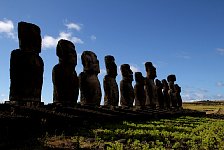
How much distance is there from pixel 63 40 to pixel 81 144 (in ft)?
31.1

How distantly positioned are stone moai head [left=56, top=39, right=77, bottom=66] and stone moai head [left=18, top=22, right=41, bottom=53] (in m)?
2.31

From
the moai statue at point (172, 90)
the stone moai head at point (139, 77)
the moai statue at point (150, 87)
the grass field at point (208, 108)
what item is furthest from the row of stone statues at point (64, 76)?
the grass field at point (208, 108)

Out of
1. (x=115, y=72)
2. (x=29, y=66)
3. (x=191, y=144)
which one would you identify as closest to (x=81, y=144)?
(x=191, y=144)

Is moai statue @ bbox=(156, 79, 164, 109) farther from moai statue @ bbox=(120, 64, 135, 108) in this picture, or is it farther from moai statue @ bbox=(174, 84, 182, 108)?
moai statue @ bbox=(120, 64, 135, 108)

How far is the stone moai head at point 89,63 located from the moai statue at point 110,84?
236 centimetres

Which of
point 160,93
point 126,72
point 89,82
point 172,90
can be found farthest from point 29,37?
point 172,90

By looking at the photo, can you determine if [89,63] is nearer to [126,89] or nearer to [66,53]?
[66,53]

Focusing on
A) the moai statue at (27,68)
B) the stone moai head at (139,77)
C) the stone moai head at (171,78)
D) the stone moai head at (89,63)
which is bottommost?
the moai statue at (27,68)

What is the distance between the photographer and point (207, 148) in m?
8.37

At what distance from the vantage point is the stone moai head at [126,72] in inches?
941

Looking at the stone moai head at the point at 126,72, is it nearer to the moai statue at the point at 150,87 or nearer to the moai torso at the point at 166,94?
the moai statue at the point at 150,87

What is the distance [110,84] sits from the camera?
21.0m

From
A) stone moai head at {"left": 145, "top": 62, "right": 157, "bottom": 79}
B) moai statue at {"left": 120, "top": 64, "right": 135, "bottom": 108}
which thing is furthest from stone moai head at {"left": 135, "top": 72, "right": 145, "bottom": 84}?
stone moai head at {"left": 145, "top": 62, "right": 157, "bottom": 79}

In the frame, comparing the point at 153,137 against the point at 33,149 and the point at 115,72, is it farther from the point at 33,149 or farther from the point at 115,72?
the point at 115,72
